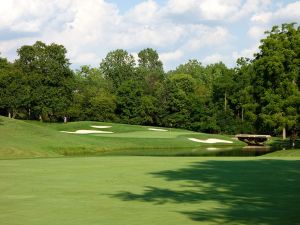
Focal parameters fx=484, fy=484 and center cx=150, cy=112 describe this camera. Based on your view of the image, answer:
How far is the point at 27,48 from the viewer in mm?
105875

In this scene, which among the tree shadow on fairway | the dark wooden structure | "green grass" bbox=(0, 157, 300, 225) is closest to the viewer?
"green grass" bbox=(0, 157, 300, 225)

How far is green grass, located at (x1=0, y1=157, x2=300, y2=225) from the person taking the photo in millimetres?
10516

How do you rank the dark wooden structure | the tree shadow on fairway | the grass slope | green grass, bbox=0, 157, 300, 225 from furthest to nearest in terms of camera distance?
the dark wooden structure → the grass slope → the tree shadow on fairway → green grass, bbox=0, 157, 300, 225

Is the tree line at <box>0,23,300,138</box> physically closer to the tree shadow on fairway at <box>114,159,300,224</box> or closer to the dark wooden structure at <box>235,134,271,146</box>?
the dark wooden structure at <box>235,134,271,146</box>

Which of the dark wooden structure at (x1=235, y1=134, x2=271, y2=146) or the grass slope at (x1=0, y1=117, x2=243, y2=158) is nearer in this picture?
the grass slope at (x1=0, y1=117, x2=243, y2=158)

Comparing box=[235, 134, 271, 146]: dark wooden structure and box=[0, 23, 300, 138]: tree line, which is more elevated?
box=[0, 23, 300, 138]: tree line

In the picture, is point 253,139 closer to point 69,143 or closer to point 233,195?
point 69,143

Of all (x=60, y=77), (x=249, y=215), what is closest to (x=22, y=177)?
(x=249, y=215)

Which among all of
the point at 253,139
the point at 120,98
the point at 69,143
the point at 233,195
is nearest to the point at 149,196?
the point at 233,195

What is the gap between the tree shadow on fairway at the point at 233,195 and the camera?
35.3 ft

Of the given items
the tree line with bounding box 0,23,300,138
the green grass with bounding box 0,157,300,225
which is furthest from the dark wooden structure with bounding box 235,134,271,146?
the green grass with bounding box 0,157,300,225

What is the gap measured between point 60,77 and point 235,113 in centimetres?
3928

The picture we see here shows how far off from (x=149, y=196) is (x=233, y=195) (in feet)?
7.85

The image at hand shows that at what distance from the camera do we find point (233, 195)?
45.1 ft
